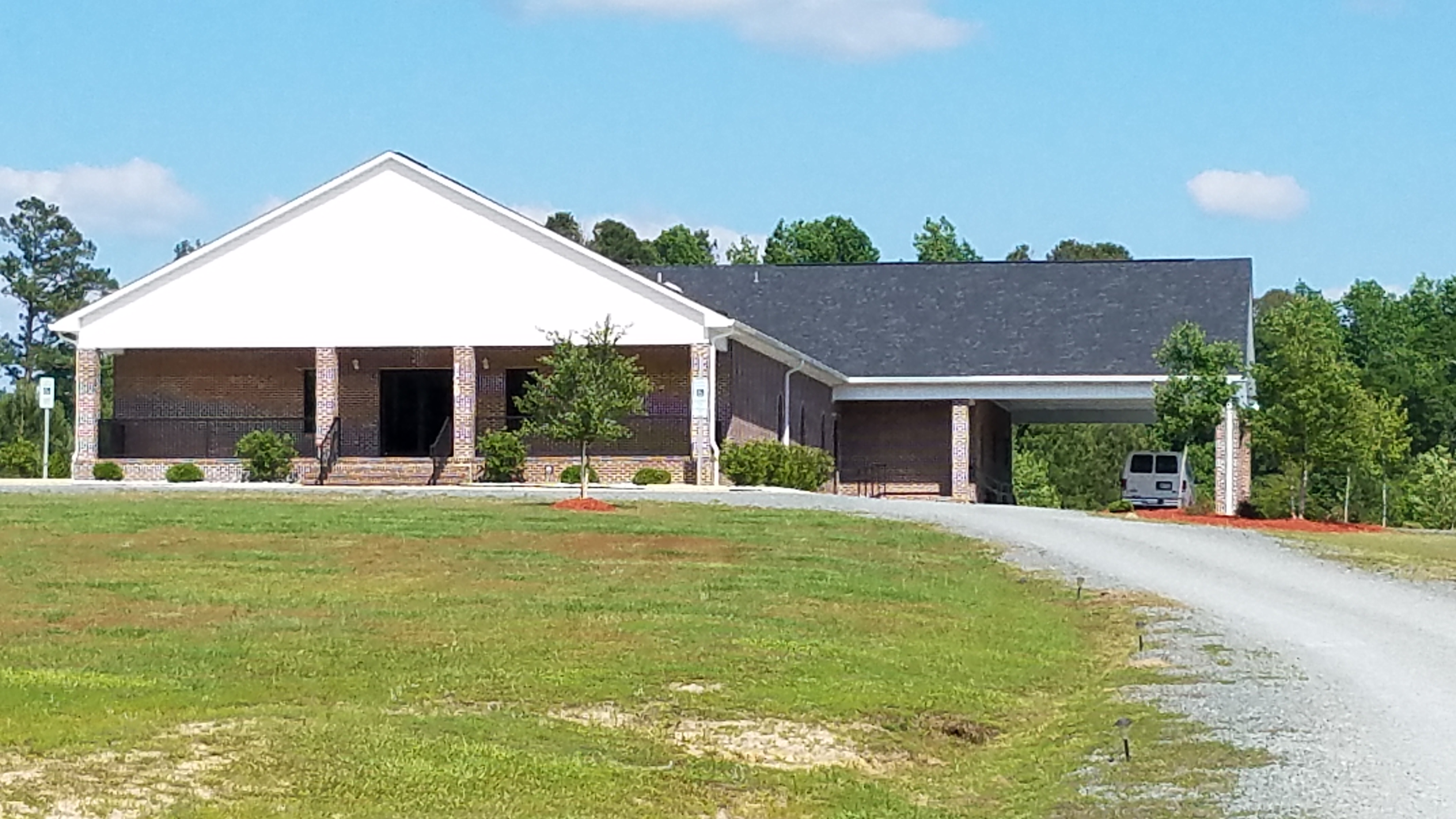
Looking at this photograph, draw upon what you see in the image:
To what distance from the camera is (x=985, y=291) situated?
168 feet

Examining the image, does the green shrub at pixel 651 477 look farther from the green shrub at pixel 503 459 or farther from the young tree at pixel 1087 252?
the young tree at pixel 1087 252

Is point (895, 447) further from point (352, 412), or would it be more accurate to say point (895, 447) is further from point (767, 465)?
point (352, 412)

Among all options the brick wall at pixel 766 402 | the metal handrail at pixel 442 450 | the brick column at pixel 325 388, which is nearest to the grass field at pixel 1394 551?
the brick wall at pixel 766 402

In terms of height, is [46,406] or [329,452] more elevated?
[46,406]

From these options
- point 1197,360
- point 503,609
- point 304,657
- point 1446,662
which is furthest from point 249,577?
point 1197,360

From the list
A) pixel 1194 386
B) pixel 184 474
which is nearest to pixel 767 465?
pixel 1194 386

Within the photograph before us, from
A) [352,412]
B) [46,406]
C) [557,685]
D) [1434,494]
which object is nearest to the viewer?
[557,685]

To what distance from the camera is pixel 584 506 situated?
95.8ft

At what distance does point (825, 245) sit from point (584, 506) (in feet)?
194

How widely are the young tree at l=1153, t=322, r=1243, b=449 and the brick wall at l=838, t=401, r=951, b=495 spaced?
8755mm

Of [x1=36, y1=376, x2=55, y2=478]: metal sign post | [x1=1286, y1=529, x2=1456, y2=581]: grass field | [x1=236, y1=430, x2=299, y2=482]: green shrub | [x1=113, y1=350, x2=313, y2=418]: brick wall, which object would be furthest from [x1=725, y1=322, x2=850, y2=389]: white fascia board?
[x1=36, y1=376, x2=55, y2=478]: metal sign post

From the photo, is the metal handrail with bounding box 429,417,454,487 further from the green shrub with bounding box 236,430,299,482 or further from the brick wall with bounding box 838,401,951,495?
the brick wall with bounding box 838,401,951,495

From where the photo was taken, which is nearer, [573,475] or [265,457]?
[573,475]

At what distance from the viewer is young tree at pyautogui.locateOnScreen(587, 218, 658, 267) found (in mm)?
105750
